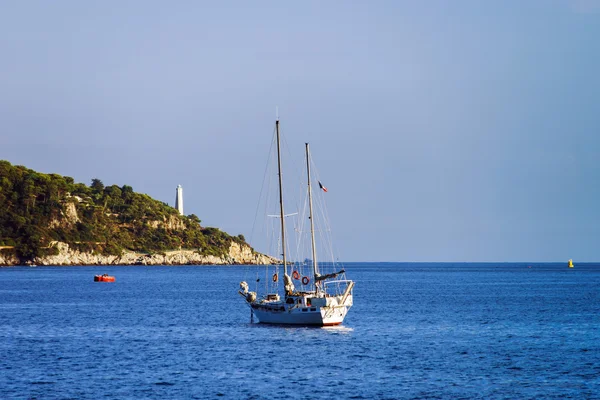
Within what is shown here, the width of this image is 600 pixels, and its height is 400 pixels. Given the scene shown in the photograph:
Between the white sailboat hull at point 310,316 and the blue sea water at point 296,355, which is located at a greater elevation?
the white sailboat hull at point 310,316

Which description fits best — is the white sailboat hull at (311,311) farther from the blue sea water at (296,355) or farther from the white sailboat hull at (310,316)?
the blue sea water at (296,355)

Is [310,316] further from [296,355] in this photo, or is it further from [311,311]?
[296,355]

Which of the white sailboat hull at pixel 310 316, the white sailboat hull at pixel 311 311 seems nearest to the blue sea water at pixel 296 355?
the white sailboat hull at pixel 310 316

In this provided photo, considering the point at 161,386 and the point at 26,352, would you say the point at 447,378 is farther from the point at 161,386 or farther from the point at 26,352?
the point at 26,352

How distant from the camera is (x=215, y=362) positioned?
172 ft

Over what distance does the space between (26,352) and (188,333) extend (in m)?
15.6

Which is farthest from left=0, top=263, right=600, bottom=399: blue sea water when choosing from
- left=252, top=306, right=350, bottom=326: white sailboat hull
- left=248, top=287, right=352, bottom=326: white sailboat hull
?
left=248, top=287, right=352, bottom=326: white sailboat hull

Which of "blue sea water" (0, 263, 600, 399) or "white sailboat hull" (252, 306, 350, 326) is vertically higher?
"white sailboat hull" (252, 306, 350, 326)

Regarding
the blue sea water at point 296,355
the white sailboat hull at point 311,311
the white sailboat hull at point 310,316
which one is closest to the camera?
the blue sea water at point 296,355

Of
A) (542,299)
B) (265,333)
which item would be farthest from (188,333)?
(542,299)

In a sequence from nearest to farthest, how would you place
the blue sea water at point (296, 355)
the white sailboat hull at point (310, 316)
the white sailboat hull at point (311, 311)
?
1. the blue sea water at point (296, 355)
2. the white sailboat hull at point (311, 311)
3. the white sailboat hull at point (310, 316)

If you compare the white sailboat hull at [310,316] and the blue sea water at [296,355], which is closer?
the blue sea water at [296,355]

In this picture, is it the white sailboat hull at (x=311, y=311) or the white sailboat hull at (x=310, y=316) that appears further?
the white sailboat hull at (x=310, y=316)

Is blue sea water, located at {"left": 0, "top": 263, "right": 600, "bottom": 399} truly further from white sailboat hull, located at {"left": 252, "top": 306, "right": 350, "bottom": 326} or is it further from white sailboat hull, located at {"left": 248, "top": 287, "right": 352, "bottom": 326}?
white sailboat hull, located at {"left": 248, "top": 287, "right": 352, "bottom": 326}
